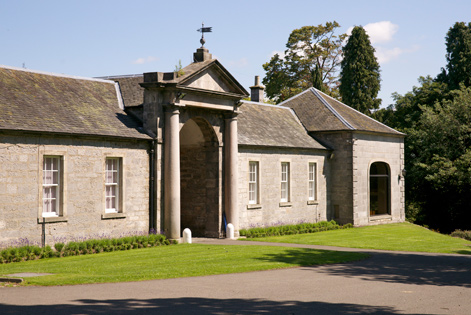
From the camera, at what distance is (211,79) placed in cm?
2484

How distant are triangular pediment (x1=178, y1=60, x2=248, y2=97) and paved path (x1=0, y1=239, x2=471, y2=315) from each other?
10111 millimetres

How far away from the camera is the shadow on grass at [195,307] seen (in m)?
10.1

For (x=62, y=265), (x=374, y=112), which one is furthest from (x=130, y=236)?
(x=374, y=112)

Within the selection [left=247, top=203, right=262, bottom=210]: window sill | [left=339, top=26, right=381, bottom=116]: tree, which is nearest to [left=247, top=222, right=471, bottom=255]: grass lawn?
[left=247, top=203, right=262, bottom=210]: window sill

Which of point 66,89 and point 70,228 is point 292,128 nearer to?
point 66,89

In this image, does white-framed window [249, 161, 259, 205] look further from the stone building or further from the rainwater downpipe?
the rainwater downpipe

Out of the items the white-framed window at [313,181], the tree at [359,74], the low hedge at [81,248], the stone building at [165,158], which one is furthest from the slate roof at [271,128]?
the tree at [359,74]

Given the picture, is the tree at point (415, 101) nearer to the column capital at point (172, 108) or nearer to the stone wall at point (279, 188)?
the stone wall at point (279, 188)

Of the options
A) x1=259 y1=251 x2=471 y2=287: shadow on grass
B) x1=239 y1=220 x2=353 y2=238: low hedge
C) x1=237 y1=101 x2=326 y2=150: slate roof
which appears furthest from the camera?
x1=237 y1=101 x2=326 y2=150: slate roof

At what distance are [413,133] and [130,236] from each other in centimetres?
2723

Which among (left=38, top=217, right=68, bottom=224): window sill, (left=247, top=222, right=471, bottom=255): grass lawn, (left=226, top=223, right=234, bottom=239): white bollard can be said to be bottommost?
(left=247, top=222, right=471, bottom=255): grass lawn

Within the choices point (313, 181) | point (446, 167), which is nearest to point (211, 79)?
point (313, 181)

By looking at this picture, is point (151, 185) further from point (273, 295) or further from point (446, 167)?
point (446, 167)

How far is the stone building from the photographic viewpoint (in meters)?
19.4
